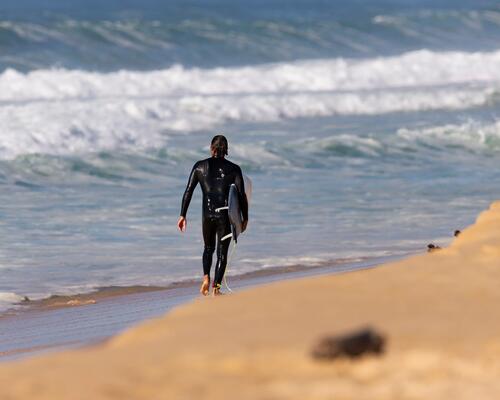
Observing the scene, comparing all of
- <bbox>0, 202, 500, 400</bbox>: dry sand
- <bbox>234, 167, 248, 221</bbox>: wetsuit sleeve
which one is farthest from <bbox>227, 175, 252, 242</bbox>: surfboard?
<bbox>0, 202, 500, 400</bbox>: dry sand

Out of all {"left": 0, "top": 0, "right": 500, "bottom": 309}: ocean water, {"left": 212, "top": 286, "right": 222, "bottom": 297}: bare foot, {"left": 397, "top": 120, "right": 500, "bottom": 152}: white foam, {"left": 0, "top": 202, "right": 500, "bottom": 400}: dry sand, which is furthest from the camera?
{"left": 397, "top": 120, "right": 500, "bottom": 152}: white foam

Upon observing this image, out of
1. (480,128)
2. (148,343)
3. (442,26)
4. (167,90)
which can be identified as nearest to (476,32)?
(442,26)

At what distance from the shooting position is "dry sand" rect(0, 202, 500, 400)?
4.74 metres

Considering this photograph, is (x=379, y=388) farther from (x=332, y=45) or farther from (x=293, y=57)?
(x=332, y=45)

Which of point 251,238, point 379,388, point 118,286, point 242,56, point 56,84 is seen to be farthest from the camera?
point 242,56

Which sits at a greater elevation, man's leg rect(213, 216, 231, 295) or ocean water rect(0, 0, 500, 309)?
ocean water rect(0, 0, 500, 309)

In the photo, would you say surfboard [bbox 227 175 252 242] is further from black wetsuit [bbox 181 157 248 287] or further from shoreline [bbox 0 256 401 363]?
shoreline [bbox 0 256 401 363]

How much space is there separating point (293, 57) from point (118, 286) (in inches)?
1161

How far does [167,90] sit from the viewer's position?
32.8 meters

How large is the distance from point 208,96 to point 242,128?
4.90 metres

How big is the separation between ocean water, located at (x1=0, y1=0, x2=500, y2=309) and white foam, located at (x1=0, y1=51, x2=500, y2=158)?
67 mm

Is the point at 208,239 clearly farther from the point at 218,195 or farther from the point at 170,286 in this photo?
the point at 170,286

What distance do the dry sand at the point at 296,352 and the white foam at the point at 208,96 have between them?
15127 mm

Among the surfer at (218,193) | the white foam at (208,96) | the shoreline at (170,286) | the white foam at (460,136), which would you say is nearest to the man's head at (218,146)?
the surfer at (218,193)
